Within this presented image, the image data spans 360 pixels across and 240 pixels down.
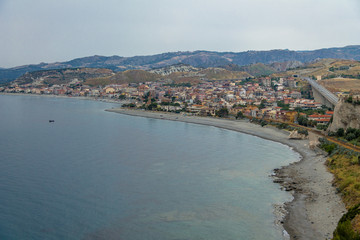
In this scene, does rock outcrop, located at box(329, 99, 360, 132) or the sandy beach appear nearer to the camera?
the sandy beach

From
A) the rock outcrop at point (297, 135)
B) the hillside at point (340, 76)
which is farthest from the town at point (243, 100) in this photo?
the hillside at point (340, 76)

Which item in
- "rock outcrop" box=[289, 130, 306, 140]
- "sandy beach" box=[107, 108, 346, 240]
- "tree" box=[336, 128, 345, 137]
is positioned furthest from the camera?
"rock outcrop" box=[289, 130, 306, 140]

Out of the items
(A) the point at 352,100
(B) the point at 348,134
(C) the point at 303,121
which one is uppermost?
(A) the point at 352,100

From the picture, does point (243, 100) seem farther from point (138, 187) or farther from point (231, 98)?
point (138, 187)

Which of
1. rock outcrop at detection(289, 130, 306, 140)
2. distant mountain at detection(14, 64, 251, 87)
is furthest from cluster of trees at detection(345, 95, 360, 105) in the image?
distant mountain at detection(14, 64, 251, 87)

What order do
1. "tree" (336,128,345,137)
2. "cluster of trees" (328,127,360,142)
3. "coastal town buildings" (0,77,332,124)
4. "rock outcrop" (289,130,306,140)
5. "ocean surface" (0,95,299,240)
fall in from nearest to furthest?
1. "ocean surface" (0,95,299,240)
2. "cluster of trees" (328,127,360,142)
3. "tree" (336,128,345,137)
4. "rock outcrop" (289,130,306,140)
5. "coastal town buildings" (0,77,332,124)

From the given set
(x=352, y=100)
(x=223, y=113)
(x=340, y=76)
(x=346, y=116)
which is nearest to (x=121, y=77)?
(x=340, y=76)

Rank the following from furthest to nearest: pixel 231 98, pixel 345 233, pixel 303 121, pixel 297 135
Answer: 1. pixel 231 98
2. pixel 303 121
3. pixel 297 135
4. pixel 345 233

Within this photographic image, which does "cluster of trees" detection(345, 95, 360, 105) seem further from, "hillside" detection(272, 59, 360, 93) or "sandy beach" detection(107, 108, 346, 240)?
"hillside" detection(272, 59, 360, 93)
